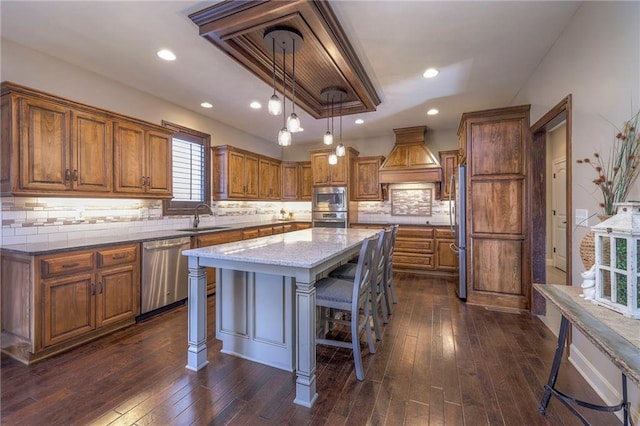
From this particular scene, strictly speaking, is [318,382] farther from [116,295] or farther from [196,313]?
[116,295]

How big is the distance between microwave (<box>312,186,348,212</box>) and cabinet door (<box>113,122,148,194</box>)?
10.5 feet

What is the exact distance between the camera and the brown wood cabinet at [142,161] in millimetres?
3133

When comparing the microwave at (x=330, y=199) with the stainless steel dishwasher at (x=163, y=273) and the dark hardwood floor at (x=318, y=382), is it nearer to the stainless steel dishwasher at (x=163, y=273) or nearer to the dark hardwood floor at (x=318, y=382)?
the stainless steel dishwasher at (x=163, y=273)

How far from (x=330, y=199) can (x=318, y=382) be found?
13.2ft

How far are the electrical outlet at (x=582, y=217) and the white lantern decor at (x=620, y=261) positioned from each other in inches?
34.5

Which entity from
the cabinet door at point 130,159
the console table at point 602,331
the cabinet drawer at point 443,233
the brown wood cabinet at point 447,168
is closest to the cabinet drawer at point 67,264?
the cabinet door at point 130,159

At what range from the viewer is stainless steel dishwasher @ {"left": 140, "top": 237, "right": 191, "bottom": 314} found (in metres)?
3.08

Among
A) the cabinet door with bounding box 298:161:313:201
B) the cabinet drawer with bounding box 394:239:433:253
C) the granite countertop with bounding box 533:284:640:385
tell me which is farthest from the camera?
the cabinet door with bounding box 298:161:313:201

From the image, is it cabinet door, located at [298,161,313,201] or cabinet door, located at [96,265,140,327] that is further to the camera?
cabinet door, located at [298,161,313,201]

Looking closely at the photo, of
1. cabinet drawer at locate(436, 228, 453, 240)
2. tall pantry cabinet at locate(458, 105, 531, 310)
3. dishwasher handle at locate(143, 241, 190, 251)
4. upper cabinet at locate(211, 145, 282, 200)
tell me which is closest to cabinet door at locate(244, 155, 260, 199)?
upper cabinet at locate(211, 145, 282, 200)

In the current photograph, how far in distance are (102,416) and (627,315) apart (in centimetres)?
280

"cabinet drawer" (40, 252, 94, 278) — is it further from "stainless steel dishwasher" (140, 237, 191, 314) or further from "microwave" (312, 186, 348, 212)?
"microwave" (312, 186, 348, 212)

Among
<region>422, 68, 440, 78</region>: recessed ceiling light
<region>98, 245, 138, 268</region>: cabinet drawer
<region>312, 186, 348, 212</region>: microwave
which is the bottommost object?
<region>98, 245, 138, 268</region>: cabinet drawer

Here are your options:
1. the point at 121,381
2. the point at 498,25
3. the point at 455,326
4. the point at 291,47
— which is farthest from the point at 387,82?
the point at 121,381
